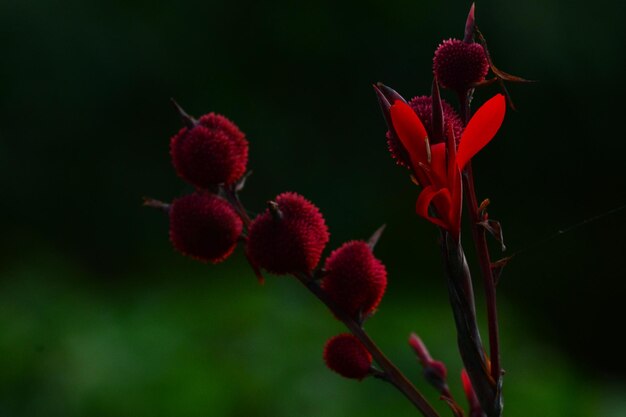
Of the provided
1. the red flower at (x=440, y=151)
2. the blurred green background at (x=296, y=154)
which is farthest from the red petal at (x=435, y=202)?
the blurred green background at (x=296, y=154)

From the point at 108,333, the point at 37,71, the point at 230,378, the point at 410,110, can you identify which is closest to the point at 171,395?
the point at 230,378

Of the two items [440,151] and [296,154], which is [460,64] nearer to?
[440,151]

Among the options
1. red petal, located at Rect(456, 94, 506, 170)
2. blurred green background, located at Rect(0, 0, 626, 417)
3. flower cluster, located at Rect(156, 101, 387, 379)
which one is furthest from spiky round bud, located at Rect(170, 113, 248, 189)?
blurred green background, located at Rect(0, 0, 626, 417)

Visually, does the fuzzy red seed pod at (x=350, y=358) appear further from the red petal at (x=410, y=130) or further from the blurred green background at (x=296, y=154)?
the blurred green background at (x=296, y=154)

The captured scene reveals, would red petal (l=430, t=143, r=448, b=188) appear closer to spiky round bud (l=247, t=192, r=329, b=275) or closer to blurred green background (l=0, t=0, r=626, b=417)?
spiky round bud (l=247, t=192, r=329, b=275)

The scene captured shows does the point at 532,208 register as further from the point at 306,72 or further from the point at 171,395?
the point at 171,395

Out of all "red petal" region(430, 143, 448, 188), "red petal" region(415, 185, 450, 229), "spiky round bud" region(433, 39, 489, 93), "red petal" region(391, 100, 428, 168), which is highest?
"spiky round bud" region(433, 39, 489, 93)

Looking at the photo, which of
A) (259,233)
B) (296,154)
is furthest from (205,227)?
(296,154)
